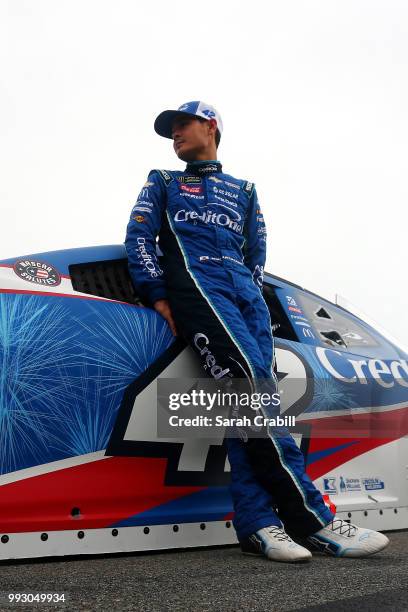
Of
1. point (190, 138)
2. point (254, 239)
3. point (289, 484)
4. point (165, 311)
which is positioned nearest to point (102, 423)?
point (165, 311)

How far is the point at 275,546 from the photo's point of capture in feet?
6.40

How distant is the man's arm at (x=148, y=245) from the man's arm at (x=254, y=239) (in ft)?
1.24

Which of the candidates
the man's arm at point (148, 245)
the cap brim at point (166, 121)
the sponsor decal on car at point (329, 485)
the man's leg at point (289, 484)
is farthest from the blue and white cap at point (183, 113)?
the sponsor decal on car at point (329, 485)

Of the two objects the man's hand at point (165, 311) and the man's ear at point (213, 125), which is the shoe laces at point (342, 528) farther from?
the man's ear at point (213, 125)

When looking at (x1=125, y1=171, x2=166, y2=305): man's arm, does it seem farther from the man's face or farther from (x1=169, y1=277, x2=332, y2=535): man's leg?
the man's face

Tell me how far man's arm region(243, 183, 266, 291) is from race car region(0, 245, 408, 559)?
30cm

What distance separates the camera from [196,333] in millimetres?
2256

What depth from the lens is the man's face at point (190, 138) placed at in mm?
2666

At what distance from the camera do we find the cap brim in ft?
8.75

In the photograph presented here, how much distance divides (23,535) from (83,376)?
0.48 metres

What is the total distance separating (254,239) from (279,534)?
3.78 ft

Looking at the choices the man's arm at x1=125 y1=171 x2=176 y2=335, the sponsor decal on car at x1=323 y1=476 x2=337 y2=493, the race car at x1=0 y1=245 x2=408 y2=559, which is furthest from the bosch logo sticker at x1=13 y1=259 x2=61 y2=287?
the sponsor decal on car at x1=323 y1=476 x2=337 y2=493

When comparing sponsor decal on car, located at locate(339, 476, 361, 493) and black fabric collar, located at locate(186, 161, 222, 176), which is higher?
black fabric collar, located at locate(186, 161, 222, 176)

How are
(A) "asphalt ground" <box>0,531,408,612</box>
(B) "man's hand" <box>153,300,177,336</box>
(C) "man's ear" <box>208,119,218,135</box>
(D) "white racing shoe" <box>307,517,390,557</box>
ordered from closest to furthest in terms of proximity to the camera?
(A) "asphalt ground" <box>0,531,408,612</box>, (D) "white racing shoe" <box>307,517,390,557</box>, (B) "man's hand" <box>153,300,177,336</box>, (C) "man's ear" <box>208,119,218,135</box>
